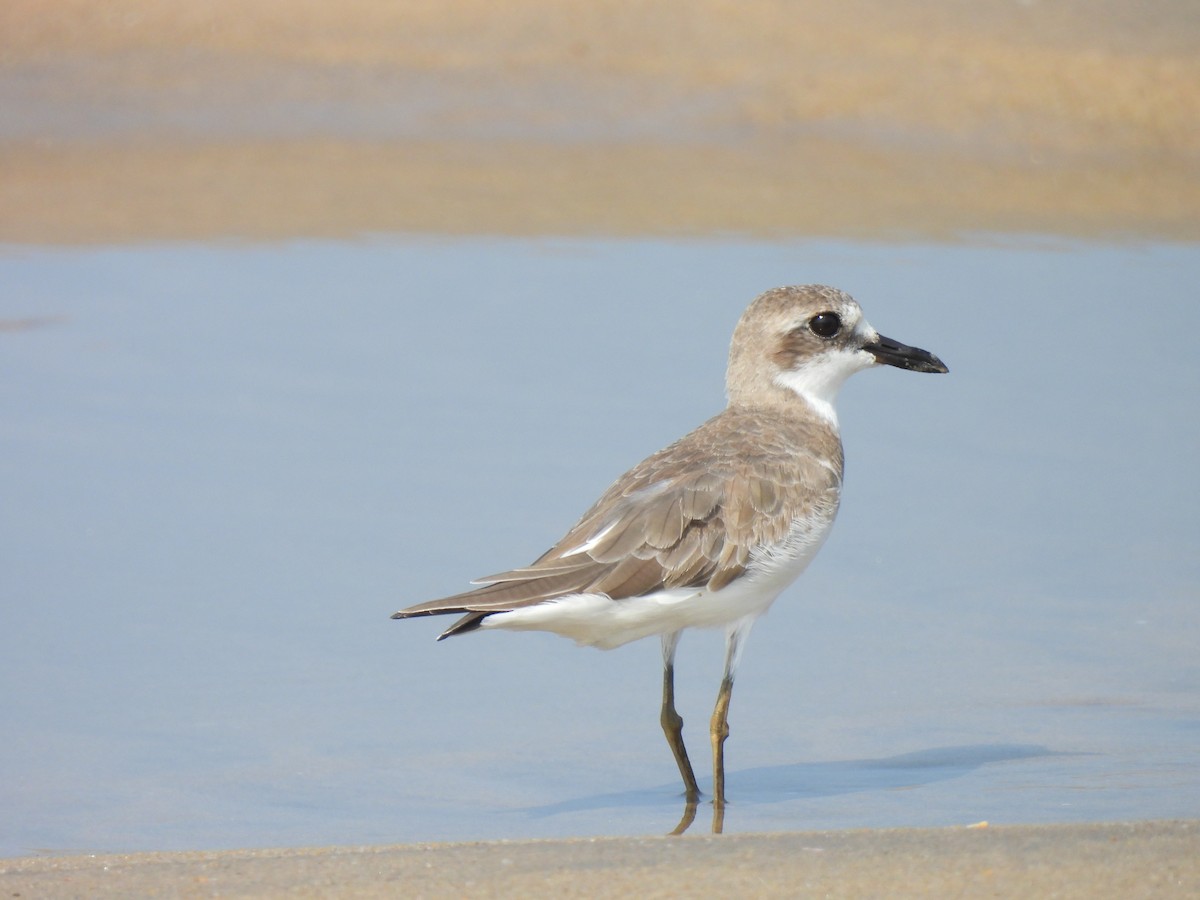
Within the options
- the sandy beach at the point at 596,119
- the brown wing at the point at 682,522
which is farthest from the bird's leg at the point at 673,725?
the sandy beach at the point at 596,119

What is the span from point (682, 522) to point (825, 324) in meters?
1.08

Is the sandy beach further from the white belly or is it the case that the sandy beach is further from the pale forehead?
the white belly

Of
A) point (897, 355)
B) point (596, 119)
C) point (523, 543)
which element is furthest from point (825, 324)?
point (596, 119)

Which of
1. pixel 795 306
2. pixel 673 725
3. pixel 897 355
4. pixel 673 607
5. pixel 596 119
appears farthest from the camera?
pixel 596 119

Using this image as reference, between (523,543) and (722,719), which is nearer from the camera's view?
(722,719)

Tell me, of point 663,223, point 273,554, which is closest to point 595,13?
point 663,223

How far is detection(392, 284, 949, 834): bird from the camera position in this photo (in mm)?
4930

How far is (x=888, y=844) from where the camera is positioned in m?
4.04

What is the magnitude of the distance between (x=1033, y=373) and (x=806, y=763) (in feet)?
12.1

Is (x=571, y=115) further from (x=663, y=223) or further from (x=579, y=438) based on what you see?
(x=579, y=438)

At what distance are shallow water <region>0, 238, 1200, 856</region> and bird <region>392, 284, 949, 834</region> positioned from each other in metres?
0.46

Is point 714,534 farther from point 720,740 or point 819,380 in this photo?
point 819,380

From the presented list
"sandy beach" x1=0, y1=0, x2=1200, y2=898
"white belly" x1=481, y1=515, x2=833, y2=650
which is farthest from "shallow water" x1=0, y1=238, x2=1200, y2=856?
"sandy beach" x1=0, y1=0, x2=1200, y2=898

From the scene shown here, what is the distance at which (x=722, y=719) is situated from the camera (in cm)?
529
